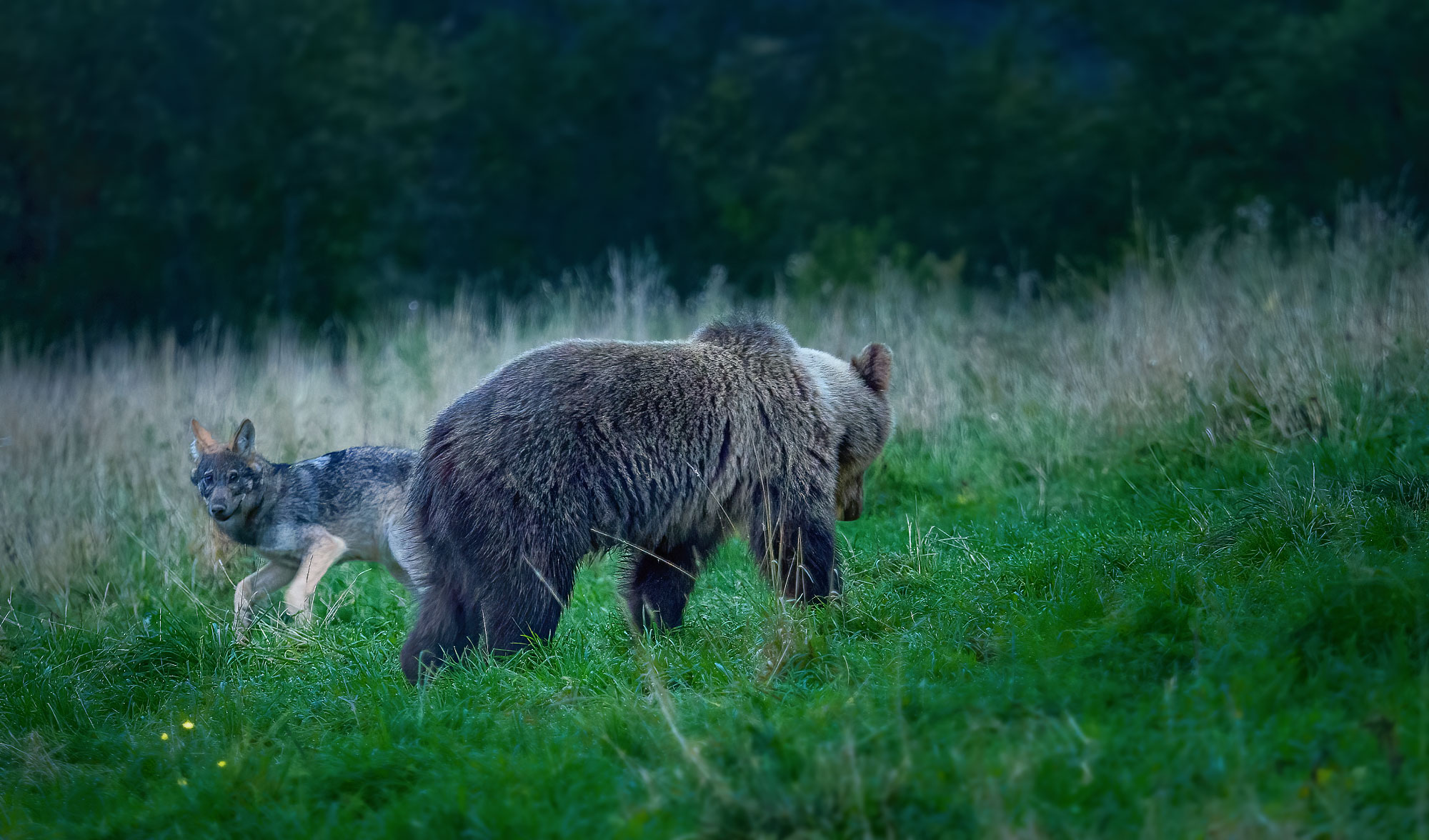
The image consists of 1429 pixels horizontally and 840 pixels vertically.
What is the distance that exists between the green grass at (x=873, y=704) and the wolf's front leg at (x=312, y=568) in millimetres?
337

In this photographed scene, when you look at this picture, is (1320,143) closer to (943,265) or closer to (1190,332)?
(943,265)

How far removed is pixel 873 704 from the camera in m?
4.54

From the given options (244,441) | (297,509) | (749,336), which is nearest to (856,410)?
(749,336)

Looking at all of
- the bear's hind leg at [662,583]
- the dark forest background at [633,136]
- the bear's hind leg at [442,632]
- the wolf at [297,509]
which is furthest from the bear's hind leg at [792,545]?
the dark forest background at [633,136]

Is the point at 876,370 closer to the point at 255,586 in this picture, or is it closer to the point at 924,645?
the point at 924,645

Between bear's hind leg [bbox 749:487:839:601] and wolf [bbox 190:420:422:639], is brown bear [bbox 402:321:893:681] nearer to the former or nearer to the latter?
bear's hind leg [bbox 749:487:839:601]

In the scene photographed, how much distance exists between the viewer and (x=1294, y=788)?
3529 millimetres

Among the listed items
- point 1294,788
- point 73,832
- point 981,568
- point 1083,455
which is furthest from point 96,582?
point 1294,788

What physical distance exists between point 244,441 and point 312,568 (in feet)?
3.57

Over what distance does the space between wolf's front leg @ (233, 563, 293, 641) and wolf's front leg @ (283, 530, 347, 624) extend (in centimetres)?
12

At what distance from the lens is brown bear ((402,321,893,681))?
5617mm

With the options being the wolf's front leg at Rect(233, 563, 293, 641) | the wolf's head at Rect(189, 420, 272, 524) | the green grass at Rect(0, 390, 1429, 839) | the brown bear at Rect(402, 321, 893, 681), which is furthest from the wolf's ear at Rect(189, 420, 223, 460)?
the brown bear at Rect(402, 321, 893, 681)

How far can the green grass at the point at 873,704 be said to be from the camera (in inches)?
145

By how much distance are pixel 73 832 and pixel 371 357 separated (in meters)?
10.00
